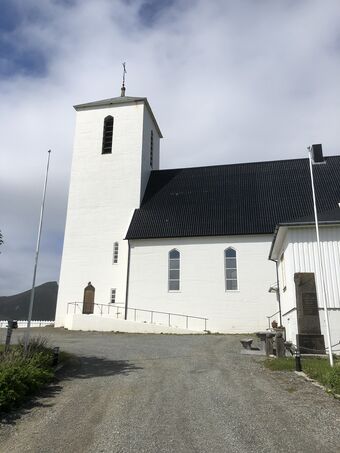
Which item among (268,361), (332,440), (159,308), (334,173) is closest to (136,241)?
(159,308)

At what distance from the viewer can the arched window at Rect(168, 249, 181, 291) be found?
88.9 feet

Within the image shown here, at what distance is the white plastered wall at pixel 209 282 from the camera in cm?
2528

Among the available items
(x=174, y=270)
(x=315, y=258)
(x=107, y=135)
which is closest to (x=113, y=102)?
(x=107, y=135)

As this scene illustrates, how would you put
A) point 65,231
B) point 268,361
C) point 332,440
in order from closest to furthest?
point 332,440, point 268,361, point 65,231

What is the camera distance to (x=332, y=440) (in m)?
6.09

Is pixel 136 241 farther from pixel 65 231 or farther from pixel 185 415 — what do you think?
pixel 185 415

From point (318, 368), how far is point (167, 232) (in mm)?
17620

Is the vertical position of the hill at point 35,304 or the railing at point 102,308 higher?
the hill at point 35,304

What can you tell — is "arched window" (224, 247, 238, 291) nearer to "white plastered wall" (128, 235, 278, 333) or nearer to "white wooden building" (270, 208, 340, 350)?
"white plastered wall" (128, 235, 278, 333)

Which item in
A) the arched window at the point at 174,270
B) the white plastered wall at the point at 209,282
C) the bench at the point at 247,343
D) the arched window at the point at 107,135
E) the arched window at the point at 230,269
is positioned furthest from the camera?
the arched window at the point at 107,135

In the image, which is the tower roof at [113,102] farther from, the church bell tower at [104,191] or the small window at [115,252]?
the small window at [115,252]

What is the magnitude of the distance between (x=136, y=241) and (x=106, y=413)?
20980 mm

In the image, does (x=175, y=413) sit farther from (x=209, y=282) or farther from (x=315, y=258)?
(x=209, y=282)

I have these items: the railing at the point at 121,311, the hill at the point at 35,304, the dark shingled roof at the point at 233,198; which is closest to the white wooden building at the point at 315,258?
the dark shingled roof at the point at 233,198
